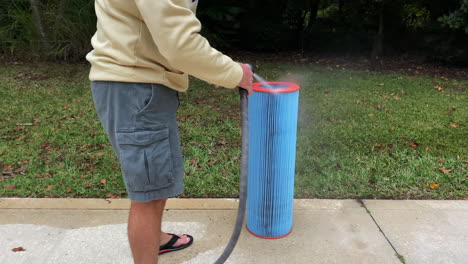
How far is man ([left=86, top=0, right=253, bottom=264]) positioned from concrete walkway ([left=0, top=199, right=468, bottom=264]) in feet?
2.74

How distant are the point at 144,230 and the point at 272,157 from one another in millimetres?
906

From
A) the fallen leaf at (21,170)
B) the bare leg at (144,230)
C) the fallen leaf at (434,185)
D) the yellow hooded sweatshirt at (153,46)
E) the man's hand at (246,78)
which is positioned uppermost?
the yellow hooded sweatshirt at (153,46)

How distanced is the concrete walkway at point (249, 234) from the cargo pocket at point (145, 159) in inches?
32.9

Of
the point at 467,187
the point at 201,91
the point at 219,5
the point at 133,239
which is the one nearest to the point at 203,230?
the point at 133,239

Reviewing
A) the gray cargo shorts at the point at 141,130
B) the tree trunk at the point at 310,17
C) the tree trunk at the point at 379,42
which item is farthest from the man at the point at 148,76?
the tree trunk at the point at 310,17

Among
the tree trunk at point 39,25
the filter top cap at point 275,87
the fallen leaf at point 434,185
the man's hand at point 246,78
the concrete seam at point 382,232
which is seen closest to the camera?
the man's hand at point 246,78

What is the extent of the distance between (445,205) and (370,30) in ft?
24.7

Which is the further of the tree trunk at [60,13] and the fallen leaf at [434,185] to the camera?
the tree trunk at [60,13]

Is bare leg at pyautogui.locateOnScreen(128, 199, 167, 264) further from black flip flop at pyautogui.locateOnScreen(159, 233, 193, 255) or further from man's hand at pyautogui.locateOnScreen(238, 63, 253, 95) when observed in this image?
man's hand at pyautogui.locateOnScreen(238, 63, 253, 95)

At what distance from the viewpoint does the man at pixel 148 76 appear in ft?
5.36

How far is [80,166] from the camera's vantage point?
12.3ft

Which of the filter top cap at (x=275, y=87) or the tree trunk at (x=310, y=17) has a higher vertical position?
the tree trunk at (x=310, y=17)

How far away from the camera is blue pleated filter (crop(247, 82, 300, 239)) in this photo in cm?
238

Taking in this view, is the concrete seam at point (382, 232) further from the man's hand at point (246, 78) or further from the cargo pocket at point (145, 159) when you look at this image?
the cargo pocket at point (145, 159)
